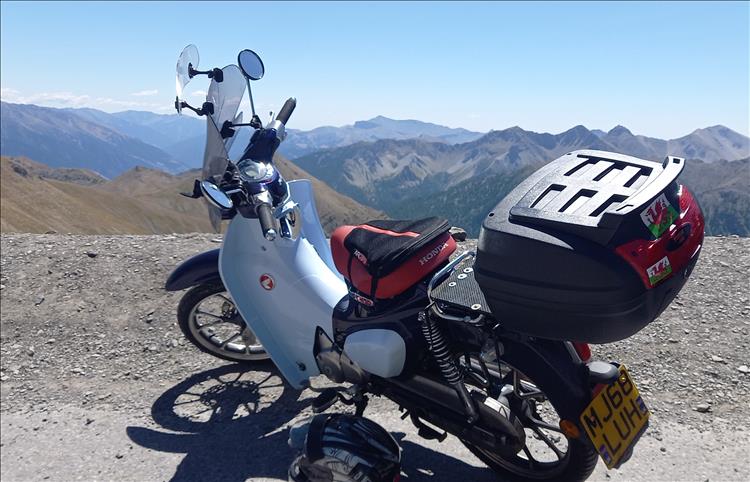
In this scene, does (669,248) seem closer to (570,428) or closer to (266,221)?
(570,428)

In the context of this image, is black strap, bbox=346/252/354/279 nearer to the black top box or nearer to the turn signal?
the black top box

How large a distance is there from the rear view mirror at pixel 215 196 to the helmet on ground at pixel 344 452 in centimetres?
146

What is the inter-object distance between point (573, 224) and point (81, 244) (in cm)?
739

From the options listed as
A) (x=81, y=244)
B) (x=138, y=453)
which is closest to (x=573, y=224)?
(x=138, y=453)

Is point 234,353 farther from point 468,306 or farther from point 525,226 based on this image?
point 525,226

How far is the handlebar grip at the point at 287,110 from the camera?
14.5ft

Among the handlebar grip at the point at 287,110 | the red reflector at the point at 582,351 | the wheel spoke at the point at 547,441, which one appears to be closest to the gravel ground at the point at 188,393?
the wheel spoke at the point at 547,441

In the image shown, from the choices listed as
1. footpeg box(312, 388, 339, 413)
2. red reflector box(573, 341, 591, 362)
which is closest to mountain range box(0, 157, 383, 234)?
footpeg box(312, 388, 339, 413)

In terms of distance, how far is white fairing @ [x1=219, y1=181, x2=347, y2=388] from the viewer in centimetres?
404

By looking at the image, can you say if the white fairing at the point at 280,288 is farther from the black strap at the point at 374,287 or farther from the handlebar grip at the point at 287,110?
the handlebar grip at the point at 287,110

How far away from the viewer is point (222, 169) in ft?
12.8

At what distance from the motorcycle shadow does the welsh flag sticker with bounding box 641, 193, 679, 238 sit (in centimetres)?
215

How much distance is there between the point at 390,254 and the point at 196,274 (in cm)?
204

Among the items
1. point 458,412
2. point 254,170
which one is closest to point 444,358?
point 458,412
